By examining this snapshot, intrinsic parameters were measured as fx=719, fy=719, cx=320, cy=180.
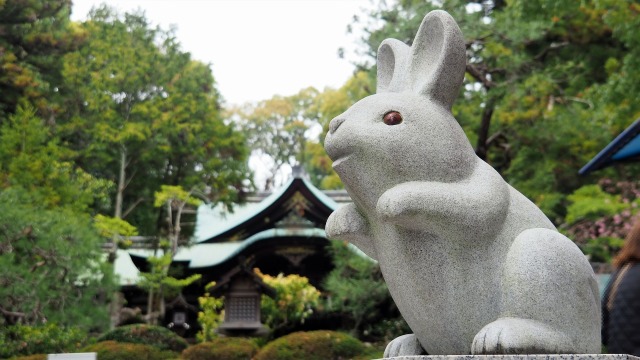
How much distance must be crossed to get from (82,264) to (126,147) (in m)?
9.45

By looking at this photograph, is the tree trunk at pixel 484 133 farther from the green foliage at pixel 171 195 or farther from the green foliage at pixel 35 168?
the green foliage at pixel 35 168

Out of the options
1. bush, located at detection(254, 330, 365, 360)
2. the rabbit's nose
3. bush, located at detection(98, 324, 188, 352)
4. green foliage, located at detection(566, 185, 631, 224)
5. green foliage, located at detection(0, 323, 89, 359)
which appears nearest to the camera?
the rabbit's nose

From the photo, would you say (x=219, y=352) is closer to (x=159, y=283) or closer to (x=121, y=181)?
(x=159, y=283)

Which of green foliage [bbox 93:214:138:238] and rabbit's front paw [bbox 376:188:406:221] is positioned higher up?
green foliage [bbox 93:214:138:238]

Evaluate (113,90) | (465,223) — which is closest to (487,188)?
(465,223)

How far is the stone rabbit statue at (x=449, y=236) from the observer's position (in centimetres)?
414

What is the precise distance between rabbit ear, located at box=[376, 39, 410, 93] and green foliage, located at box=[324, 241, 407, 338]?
40.2 ft

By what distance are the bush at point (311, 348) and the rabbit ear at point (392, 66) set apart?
8.15m

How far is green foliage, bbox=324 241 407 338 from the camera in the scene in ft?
57.3

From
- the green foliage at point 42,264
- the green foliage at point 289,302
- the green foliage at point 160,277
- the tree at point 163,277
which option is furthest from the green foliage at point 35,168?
the green foliage at point 289,302

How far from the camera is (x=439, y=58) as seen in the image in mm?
4770

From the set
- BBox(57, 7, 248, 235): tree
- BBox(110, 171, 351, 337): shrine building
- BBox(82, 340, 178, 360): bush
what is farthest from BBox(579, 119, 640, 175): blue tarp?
BBox(57, 7, 248, 235): tree

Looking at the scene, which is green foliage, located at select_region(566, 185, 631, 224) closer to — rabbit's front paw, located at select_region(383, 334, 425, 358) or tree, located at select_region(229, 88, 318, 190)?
rabbit's front paw, located at select_region(383, 334, 425, 358)

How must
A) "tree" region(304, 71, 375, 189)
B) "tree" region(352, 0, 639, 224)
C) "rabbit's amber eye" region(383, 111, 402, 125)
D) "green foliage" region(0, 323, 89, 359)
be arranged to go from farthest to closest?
"tree" region(304, 71, 375, 189) < "tree" region(352, 0, 639, 224) < "green foliage" region(0, 323, 89, 359) < "rabbit's amber eye" region(383, 111, 402, 125)
